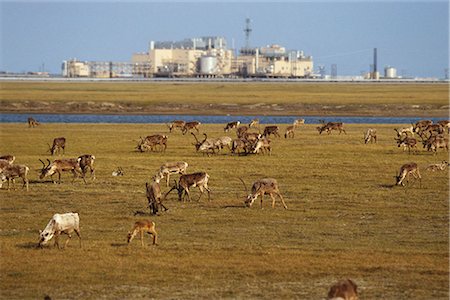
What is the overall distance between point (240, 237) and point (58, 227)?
4.24 m

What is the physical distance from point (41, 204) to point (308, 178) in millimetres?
10121

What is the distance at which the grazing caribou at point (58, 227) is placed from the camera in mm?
19859

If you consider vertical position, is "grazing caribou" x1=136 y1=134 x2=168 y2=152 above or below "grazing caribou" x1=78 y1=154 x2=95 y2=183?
above

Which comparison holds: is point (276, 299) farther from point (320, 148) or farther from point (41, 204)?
point (320, 148)

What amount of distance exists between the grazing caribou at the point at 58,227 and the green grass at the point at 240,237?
1.17ft

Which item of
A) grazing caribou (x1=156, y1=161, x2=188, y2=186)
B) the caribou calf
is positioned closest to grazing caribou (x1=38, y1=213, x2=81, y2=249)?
the caribou calf

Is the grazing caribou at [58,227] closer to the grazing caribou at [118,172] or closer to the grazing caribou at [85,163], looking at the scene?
the grazing caribou at [85,163]

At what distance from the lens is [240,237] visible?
851 inches

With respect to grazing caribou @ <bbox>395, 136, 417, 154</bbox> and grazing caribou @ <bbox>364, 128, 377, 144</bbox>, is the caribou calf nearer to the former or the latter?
grazing caribou @ <bbox>395, 136, 417, 154</bbox>

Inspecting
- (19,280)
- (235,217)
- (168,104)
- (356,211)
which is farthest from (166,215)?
(168,104)

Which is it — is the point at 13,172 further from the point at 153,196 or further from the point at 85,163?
the point at 153,196

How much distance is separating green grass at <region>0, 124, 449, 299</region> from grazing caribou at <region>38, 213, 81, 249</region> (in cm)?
36

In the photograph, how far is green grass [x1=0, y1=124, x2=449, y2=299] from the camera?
1738 cm

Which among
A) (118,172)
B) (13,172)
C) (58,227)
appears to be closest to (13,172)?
(13,172)
